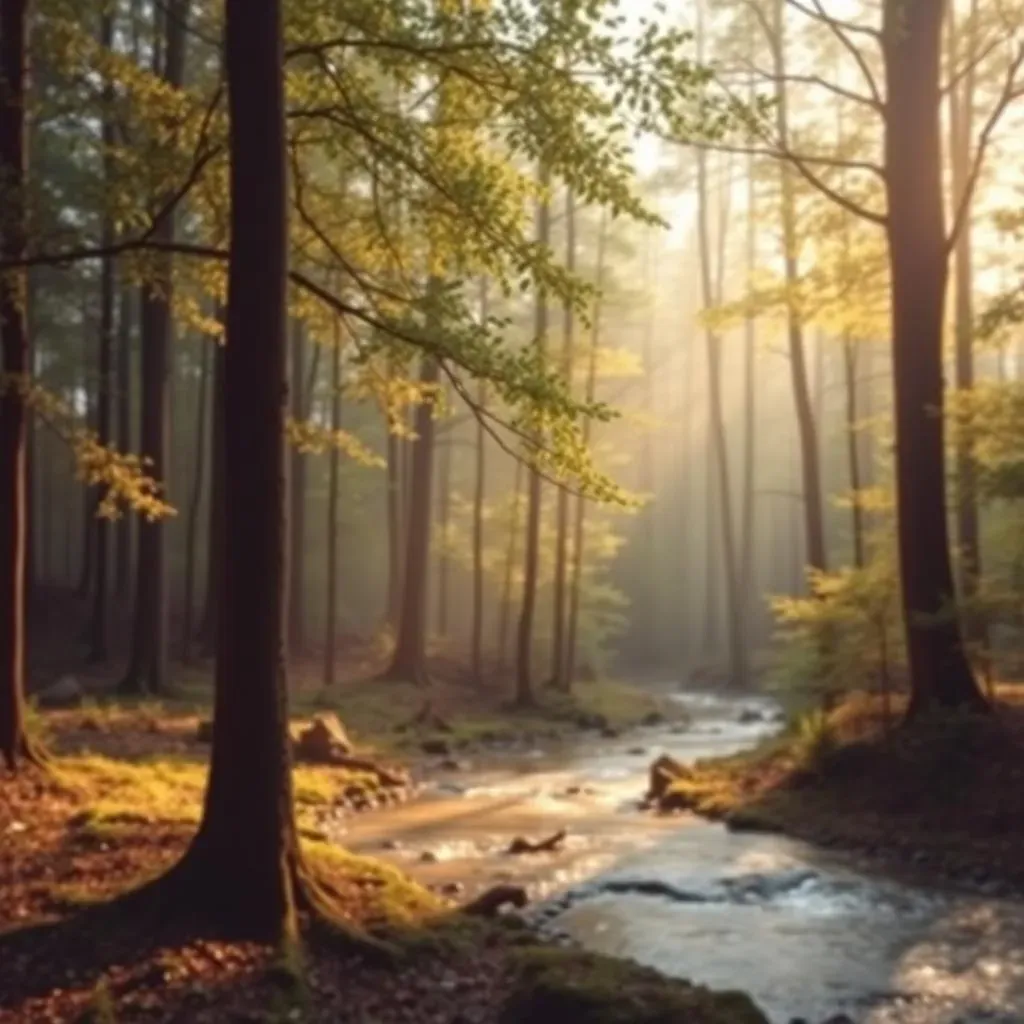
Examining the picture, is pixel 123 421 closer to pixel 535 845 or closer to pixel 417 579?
pixel 417 579

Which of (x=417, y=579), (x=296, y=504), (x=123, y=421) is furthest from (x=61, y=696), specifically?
(x=296, y=504)

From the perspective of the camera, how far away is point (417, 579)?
28125mm

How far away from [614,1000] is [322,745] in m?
11.1

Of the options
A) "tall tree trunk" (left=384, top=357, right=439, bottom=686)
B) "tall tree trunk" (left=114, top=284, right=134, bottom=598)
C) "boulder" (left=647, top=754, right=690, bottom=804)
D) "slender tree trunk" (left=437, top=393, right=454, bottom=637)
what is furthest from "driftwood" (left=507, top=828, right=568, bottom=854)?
"slender tree trunk" (left=437, top=393, right=454, bottom=637)

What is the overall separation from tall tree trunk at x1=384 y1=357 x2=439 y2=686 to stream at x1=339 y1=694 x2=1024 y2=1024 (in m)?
12.1

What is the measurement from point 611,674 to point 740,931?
136 feet

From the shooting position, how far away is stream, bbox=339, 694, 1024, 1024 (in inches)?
298

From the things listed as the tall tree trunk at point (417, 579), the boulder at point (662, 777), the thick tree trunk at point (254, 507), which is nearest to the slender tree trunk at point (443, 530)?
the tall tree trunk at point (417, 579)

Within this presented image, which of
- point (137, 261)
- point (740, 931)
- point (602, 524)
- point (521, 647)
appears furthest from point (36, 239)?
point (602, 524)

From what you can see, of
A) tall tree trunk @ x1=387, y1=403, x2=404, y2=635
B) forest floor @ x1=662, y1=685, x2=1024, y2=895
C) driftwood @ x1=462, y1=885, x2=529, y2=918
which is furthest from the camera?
tall tree trunk @ x1=387, y1=403, x2=404, y2=635

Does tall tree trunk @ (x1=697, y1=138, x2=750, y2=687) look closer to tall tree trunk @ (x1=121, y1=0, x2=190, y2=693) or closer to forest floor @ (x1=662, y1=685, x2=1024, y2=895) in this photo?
tall tree trunk @ (x1=121, y1=0, x2=190, y2=693)

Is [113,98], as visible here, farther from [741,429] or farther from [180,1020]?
[741,429]

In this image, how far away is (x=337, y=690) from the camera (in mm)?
25641

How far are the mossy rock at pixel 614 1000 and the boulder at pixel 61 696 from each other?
15.2 metres
